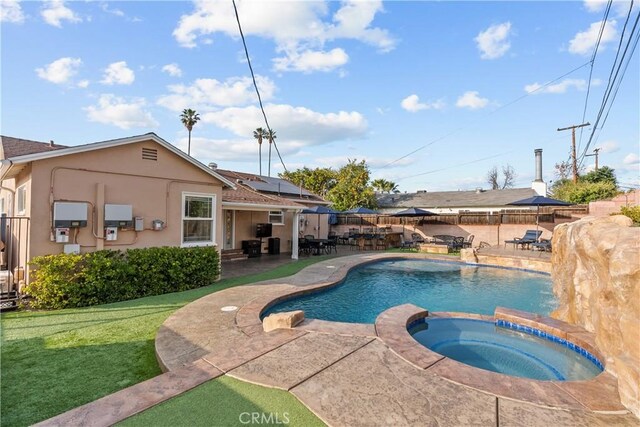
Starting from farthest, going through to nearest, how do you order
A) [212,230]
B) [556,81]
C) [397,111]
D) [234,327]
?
[397,111], [556,81], [212,230], [234,327]

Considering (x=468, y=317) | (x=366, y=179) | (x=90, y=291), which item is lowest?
(x=468, y=317)

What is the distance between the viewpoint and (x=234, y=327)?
5785mm

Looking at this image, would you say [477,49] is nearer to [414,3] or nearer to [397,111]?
Result: [414,3]

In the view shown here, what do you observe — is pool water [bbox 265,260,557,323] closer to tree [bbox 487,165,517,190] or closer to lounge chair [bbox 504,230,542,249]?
lounge chair [bbox 504,230,542,249]

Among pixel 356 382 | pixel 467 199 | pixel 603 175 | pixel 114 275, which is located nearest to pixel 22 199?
pixel 114 275

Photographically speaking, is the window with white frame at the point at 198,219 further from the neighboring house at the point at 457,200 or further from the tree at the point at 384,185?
the tree at the point at 384,185

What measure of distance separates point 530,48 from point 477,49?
6.78ft

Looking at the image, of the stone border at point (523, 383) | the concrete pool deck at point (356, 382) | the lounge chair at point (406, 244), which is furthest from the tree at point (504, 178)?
the concrete pool deck at point (356, 382)

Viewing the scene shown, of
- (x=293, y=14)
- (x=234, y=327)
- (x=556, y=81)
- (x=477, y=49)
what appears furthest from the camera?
(x=556, y=81)

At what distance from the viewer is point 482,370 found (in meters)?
4.21

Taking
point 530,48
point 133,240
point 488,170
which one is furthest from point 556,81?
point 488,170

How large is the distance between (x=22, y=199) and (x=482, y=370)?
38.1 feet

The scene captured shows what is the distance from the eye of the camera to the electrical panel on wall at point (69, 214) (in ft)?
25.0

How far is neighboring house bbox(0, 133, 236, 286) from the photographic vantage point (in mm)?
7539
